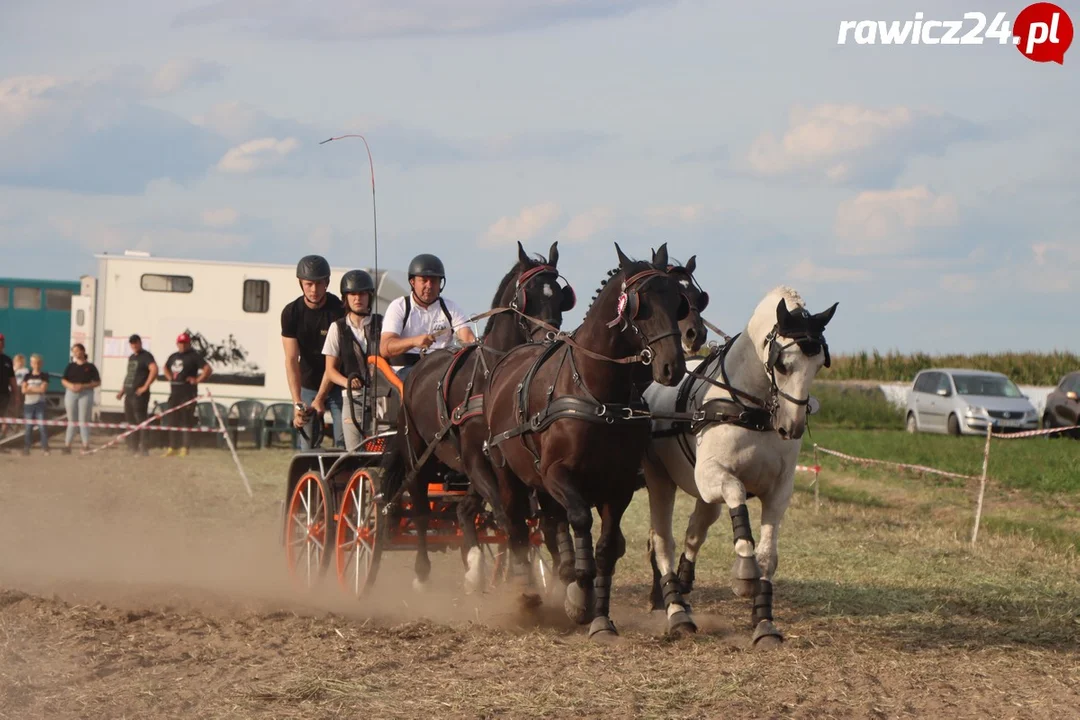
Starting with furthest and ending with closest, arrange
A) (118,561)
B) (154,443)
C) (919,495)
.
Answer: (154,443), (919,495), (118,561)

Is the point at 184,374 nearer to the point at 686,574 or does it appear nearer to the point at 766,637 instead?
the point at 686,574

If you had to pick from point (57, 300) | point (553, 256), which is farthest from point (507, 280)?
point (57, 300)

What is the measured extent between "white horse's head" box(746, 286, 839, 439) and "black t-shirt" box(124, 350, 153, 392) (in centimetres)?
1760

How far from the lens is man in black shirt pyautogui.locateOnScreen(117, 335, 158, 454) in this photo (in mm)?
22453

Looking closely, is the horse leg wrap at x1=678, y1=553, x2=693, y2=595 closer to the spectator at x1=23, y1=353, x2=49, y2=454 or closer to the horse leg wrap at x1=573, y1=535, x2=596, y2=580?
the horse leg wrap at x1=573, y1=535, x2=596, y2=580

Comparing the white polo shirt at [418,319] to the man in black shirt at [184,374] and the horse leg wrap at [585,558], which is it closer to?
the horse leg wrap at [585,558]

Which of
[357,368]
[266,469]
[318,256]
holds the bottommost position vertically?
[266,469]

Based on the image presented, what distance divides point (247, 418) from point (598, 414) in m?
18.8

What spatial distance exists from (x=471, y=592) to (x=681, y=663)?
2.47 meters

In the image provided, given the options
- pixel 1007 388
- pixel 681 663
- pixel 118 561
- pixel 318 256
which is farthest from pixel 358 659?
pixel 1007 388

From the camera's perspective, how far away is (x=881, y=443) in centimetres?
2470

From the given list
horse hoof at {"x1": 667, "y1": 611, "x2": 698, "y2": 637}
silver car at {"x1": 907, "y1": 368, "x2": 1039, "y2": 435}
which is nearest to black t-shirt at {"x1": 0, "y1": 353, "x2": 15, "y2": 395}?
horse hoof at {"x1": 667, "y1": 611, "x2": 698, "y2": 637}

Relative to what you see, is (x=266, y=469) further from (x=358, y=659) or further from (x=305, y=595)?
(x=358, y=659)

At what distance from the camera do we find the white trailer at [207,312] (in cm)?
2486
